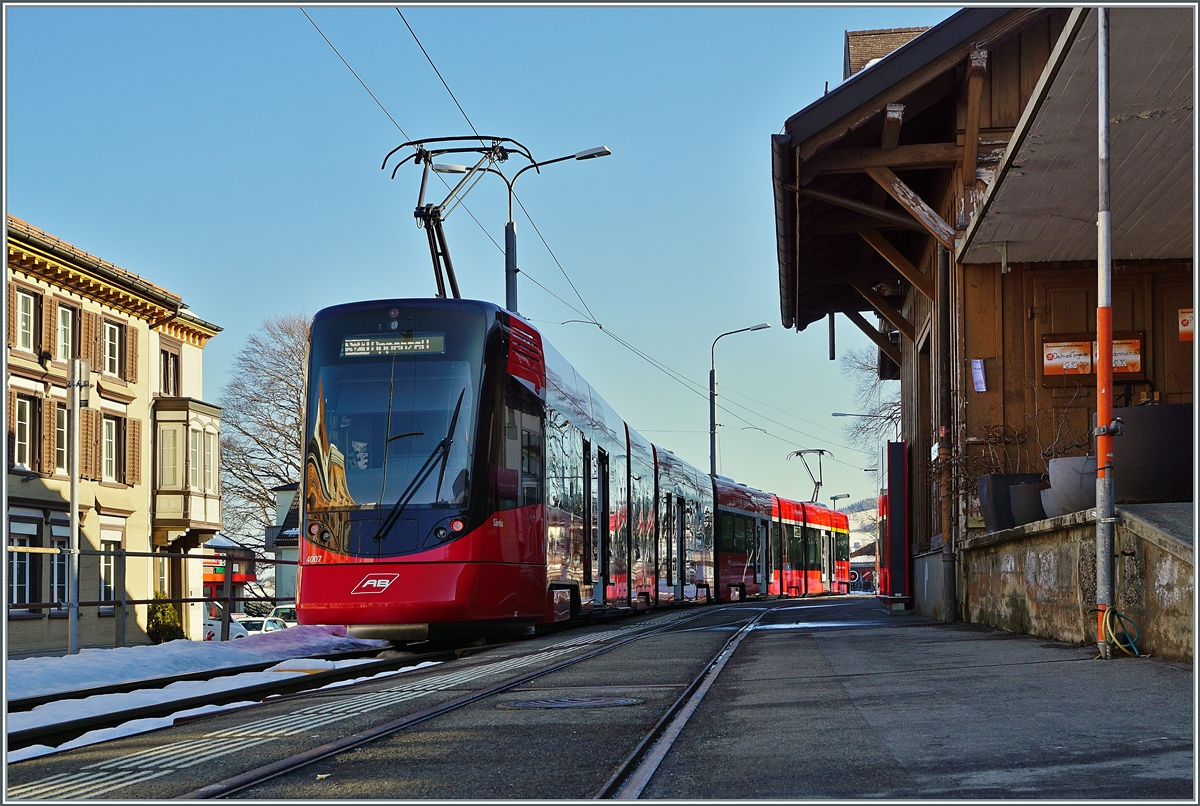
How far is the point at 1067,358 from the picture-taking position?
55.5 feet

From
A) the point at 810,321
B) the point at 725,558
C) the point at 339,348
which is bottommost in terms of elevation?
the point at 725,558

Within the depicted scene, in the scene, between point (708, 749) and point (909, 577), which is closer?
point (708, 749)

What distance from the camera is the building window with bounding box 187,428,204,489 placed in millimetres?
43781

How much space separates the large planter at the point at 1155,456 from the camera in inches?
399

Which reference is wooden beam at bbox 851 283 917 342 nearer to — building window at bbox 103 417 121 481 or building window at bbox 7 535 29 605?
building window at bbox 7 535 29 605

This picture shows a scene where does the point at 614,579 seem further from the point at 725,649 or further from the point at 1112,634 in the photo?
the point at 1112,634

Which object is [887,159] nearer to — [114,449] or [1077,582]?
[1077,582]

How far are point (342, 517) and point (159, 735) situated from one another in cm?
656

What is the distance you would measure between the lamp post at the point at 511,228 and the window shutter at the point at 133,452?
809 inches

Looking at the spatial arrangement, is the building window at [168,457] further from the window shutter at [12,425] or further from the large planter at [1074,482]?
the large planter at [1074,482]

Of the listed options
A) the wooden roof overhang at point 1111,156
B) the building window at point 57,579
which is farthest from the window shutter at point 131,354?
the wooden roof overhang at point 1111,156

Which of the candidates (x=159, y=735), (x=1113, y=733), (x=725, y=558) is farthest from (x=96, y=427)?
(x=1113, y=733)

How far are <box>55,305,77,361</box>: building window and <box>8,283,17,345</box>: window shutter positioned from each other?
2044 mm

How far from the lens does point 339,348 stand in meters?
14.2
